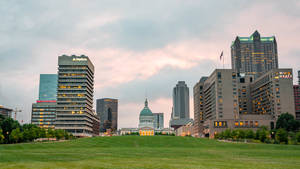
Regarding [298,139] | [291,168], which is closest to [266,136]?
[298,139]

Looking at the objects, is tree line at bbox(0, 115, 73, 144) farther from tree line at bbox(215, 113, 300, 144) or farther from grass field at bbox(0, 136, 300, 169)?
tree line at bbox(215, 113, 300, 144)

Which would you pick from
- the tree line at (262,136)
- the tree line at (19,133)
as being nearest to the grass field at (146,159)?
the tree line at (262,136)

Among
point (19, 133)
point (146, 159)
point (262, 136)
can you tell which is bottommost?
point (262, 136)

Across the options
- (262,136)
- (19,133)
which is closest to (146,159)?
(19,133)

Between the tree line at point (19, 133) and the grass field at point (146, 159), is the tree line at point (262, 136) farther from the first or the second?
the tree line at point (19, 133)

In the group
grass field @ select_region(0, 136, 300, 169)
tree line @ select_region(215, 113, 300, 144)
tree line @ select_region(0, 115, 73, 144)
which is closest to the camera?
grass field @ select_region(0, 136, 300, 169)

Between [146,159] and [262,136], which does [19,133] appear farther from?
[262,136]

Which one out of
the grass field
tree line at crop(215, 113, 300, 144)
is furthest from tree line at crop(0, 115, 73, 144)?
tree line at crop(215, 113, 300, 144)

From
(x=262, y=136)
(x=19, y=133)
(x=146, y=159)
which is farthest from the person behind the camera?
(x=262, y=136)

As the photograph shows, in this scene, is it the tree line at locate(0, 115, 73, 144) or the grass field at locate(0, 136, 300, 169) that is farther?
the tree line at locate(0, 115, 73, 144)

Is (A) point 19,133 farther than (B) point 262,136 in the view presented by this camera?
No

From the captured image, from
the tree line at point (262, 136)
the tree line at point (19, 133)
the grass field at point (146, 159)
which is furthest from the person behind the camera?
the tree line at point (19, 133)

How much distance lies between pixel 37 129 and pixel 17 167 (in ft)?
361

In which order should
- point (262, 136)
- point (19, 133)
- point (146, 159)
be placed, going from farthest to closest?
point (262, 136), point (19, 133), point (146, 159)
